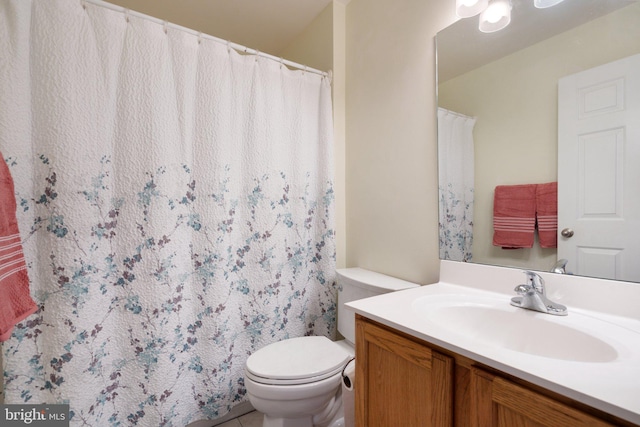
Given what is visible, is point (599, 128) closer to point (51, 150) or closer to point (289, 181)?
point (289, 181)

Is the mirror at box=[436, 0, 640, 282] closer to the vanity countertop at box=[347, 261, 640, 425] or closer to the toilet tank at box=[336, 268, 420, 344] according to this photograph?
the vanity countertop at box=[347, 261, 640, 425]

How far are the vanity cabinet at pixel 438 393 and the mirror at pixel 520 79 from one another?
1.73 feet

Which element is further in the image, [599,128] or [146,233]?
[146,233]

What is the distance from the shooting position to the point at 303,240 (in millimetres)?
1639

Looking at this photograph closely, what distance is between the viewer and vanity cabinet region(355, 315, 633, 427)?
1.65 feet

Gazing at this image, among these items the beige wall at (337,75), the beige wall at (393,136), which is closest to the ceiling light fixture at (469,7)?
the beige wall at (393,136)

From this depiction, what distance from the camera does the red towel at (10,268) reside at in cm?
83

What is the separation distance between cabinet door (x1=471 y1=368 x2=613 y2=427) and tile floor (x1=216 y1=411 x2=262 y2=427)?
4.30 ft

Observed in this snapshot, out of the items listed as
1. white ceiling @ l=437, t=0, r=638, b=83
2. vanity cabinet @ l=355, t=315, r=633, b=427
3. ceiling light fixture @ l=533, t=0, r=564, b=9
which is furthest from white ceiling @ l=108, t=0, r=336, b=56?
vanity cabinet @ l=355, t=315, r=633, b=427

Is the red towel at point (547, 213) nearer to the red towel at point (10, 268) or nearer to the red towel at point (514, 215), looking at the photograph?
the red towel at point (514, 215)

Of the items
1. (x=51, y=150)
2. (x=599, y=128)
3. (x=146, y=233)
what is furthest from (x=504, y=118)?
(x=51, y=150)

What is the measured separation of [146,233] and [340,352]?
1.02m

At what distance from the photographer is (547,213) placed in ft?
3.01

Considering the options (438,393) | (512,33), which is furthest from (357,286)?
(512,33)
